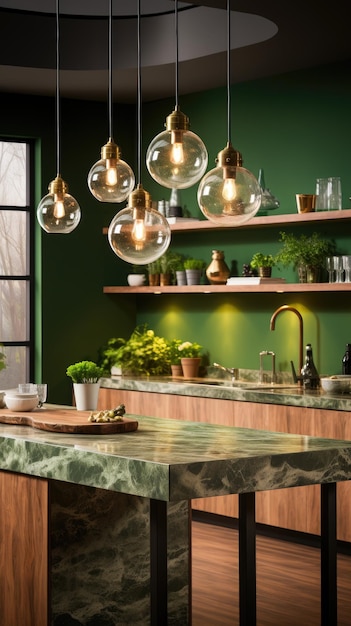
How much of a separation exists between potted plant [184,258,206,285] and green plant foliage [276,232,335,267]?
879mm

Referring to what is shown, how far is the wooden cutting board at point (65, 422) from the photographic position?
4609 millimetres

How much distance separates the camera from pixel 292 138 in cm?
762

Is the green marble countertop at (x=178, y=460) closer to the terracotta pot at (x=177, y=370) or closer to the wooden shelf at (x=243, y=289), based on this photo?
the wooden shelf at (x=243, y=289)

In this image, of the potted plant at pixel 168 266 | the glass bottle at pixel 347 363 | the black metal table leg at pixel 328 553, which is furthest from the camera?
the potted plant at pixel 168 266

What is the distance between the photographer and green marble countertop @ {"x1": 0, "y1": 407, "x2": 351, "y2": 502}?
12.3 feet

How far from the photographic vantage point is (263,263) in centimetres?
760

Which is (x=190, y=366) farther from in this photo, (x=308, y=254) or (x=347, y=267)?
(x=347, y=267)

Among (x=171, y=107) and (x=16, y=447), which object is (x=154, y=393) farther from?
(x=16, y=447)

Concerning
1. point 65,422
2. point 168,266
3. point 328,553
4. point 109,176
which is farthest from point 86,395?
point 168,266

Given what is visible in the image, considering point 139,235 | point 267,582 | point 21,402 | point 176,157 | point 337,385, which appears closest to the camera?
point 176,157

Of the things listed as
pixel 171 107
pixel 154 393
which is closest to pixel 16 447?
pixel 154 393

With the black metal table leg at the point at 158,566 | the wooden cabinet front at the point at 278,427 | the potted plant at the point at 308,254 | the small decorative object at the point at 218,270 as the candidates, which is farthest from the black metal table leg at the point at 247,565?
the small decorative object at the point at 218,270

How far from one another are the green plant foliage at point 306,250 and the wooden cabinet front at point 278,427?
104cm

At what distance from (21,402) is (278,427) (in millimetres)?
2095
